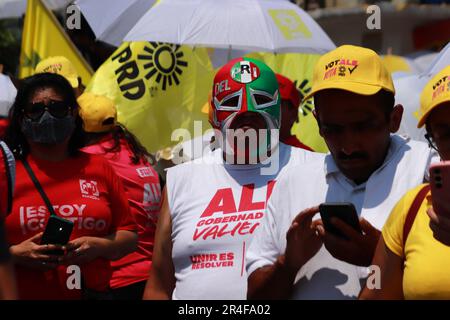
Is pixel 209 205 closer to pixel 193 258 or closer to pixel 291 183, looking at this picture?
pixel 193 258

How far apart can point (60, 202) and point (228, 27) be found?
2831 millimetres

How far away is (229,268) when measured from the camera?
169 inches

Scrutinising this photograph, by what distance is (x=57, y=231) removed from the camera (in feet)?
16.0

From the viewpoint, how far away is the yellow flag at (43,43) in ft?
27.4

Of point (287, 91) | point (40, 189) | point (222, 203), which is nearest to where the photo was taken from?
point (222, 203)

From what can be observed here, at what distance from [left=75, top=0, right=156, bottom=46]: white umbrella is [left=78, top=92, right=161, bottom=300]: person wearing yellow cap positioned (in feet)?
5.99

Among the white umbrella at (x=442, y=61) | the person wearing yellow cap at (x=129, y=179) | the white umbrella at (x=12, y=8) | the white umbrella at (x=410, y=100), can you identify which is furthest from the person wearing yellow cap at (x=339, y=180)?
the white umbrella at (x=12, y=8)

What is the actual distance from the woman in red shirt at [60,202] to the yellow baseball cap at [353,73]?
1.72 meters

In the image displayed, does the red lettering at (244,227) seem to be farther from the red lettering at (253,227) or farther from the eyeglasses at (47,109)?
the eyeglasses at (47,109)

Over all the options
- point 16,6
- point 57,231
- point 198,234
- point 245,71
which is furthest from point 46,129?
point 16,6

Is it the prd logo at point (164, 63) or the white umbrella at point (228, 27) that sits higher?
the white umbrella at point (228, 27)

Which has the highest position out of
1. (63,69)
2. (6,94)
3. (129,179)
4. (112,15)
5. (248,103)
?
(248,103)

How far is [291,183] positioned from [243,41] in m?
3.68

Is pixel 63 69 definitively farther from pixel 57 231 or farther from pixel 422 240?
pixel 422 240
